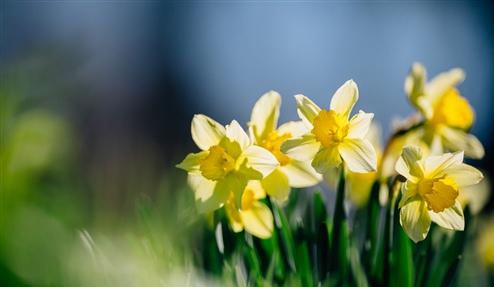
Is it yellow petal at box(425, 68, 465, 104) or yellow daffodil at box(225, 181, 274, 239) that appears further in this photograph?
yellow petal at box(425, 68, 465, 104)

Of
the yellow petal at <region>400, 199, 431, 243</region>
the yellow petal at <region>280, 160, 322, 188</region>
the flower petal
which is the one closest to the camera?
the yellow petal at <region>400, 199, 431, 243</region>

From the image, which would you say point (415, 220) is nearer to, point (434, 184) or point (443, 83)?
point (434, 184)

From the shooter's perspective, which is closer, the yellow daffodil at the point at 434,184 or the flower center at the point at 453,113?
the yellow daffodil at the point at 434,184

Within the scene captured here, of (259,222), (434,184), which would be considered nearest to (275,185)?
(259,222)

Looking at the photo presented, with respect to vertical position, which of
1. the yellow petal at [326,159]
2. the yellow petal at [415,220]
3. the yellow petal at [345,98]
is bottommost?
the yellow petal at [415,220]

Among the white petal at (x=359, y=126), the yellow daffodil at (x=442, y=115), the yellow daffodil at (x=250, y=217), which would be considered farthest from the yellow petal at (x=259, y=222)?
the yellow daffodil at (x=442, y=115)

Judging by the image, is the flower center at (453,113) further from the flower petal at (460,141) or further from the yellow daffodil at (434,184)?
the yellow daffodil at (434,184)

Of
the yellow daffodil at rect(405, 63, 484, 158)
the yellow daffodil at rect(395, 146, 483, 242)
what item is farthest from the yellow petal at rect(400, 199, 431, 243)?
the yellow daffodil at rect(405, 63, 484, 158)

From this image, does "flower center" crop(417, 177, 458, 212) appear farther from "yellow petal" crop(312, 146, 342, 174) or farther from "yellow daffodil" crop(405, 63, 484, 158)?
"yellow daffodil" crop(405, 63, 484, 158)
